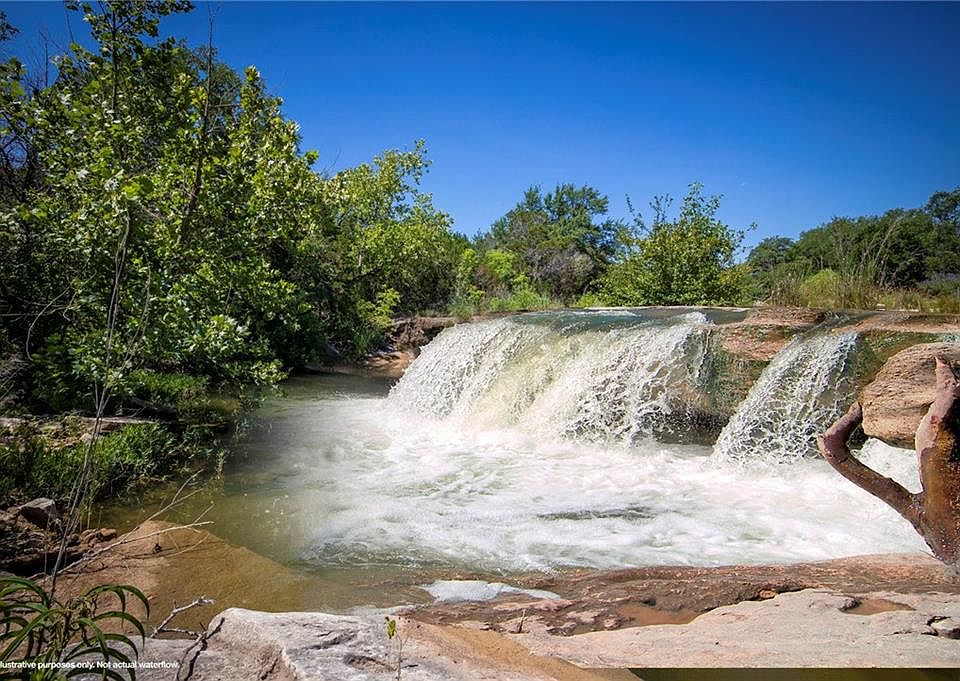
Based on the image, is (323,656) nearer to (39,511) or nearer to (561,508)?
(39,511)

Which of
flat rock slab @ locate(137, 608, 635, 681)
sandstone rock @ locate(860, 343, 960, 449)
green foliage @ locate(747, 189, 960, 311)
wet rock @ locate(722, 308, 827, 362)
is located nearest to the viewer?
flat rock slab @ locate(137, 608, 635, 681)

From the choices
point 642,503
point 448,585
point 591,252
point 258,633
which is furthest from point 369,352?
point 591,252

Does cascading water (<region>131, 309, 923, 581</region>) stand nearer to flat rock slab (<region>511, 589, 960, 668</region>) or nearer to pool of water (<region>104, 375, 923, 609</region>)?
pool of water (<region>104, 375, 923, 609</region>)

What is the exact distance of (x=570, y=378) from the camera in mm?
7879

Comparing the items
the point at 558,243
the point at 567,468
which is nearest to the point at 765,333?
the point at 567,468

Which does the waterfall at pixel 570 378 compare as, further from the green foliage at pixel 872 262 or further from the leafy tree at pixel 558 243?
the leafy tree at pixel 558 243

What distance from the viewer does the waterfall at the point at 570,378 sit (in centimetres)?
717

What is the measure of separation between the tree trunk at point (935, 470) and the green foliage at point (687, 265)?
1279 cm

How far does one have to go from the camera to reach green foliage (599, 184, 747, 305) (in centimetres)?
1520

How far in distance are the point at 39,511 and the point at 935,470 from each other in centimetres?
509

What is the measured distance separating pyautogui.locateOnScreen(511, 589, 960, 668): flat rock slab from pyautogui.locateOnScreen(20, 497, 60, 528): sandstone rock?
318 cm

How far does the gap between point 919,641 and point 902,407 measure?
3034 millimetres

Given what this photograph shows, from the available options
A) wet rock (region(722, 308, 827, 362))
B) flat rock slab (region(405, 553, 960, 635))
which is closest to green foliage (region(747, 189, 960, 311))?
wet rock (region(722, 308, 827, 362))

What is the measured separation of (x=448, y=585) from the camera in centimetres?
345
